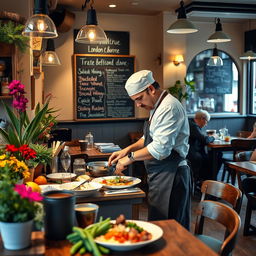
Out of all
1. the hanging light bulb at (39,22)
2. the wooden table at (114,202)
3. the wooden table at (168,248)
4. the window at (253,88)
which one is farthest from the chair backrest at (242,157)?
the window at (253,88)

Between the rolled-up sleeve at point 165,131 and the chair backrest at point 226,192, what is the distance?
1.20ft

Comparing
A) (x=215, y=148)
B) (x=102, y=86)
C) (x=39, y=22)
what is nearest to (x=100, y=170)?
(x=39, y=22)

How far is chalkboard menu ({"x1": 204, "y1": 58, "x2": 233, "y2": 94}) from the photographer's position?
8.09m

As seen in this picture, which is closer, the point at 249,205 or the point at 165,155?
the point at 165,155

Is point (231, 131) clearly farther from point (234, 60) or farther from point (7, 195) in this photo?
point (7, 195)

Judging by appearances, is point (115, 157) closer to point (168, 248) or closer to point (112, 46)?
point (168, 248)

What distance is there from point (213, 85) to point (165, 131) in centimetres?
569

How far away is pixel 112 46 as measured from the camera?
7238mm

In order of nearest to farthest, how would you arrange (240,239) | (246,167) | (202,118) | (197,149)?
(246,167) < (240,239) < (197,149) < (202,118)

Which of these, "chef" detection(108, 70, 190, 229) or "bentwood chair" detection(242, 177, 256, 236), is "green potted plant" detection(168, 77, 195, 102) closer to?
"bentwood chair" detection(242, 177, 256, 236)

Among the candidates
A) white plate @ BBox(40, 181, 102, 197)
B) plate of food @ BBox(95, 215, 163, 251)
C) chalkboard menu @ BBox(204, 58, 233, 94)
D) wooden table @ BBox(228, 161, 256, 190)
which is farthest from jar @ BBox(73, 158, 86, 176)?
chalkboard menu @ BBox(204, 58, 233, 94)

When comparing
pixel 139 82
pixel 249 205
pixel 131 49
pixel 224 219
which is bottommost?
pixel 249 205

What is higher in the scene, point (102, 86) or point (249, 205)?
point (102, 86)

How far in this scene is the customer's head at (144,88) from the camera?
287 centimetres
